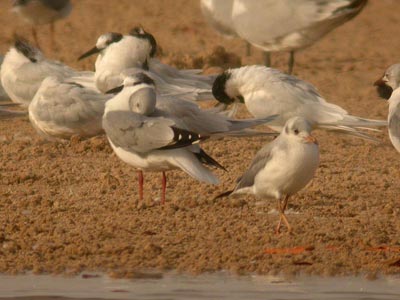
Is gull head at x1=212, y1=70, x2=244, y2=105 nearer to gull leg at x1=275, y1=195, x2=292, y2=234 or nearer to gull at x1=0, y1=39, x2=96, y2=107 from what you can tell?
gull at x1=0, y1=39, x2=96, y2=107

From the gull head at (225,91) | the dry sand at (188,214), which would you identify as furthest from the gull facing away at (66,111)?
the gull head at (225,91)

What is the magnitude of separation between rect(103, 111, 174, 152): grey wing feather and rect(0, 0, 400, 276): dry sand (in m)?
0.37

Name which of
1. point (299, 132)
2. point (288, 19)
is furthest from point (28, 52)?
point (299, 132)

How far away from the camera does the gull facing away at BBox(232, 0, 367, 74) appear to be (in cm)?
1180

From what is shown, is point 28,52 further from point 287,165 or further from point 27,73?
point 287,165

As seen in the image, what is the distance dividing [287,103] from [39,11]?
724cm

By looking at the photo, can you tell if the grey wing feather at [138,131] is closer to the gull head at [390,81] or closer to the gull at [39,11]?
the gull head at [390,81]

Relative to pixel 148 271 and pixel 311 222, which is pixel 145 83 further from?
pixel 148 271

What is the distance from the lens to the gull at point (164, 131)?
8.21 meters

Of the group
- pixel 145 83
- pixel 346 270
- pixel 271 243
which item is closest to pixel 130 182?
pixel 145 83

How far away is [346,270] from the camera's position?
22.4 feet

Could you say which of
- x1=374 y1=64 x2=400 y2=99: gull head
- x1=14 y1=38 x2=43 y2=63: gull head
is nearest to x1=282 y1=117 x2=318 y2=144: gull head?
x1=374 y1=64 x2=400 y2=99: gull head

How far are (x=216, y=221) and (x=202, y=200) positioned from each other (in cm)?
62

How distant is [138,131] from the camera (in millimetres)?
8336
